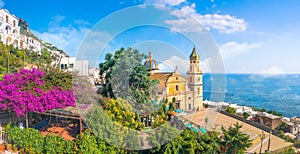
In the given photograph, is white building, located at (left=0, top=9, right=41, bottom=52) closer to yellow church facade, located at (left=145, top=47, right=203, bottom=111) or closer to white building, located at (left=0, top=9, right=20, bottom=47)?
white building, located at (left=0, top=9, right=20, bottom=47)

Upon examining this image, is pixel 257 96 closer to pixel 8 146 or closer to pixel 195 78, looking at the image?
pixel 195 78

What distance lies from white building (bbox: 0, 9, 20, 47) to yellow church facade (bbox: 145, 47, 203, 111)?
989cm

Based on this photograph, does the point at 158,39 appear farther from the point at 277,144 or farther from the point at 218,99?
the point at 277,144

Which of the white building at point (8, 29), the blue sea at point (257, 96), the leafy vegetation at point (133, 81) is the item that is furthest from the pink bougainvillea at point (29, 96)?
the white building at point (8, 29)

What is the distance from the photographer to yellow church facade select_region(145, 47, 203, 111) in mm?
4366

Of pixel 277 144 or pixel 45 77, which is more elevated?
pixel 45 77

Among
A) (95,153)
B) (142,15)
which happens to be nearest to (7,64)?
(95,153)

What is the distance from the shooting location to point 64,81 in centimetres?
515

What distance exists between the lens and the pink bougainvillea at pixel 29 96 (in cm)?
427

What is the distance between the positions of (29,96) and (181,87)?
3518 millimetres

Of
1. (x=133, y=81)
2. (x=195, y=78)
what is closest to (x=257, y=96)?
(x=195, y=78)

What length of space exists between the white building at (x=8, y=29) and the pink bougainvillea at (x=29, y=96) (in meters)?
8.32

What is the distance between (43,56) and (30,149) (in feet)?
32.7

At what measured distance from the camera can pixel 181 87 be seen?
5531mm
